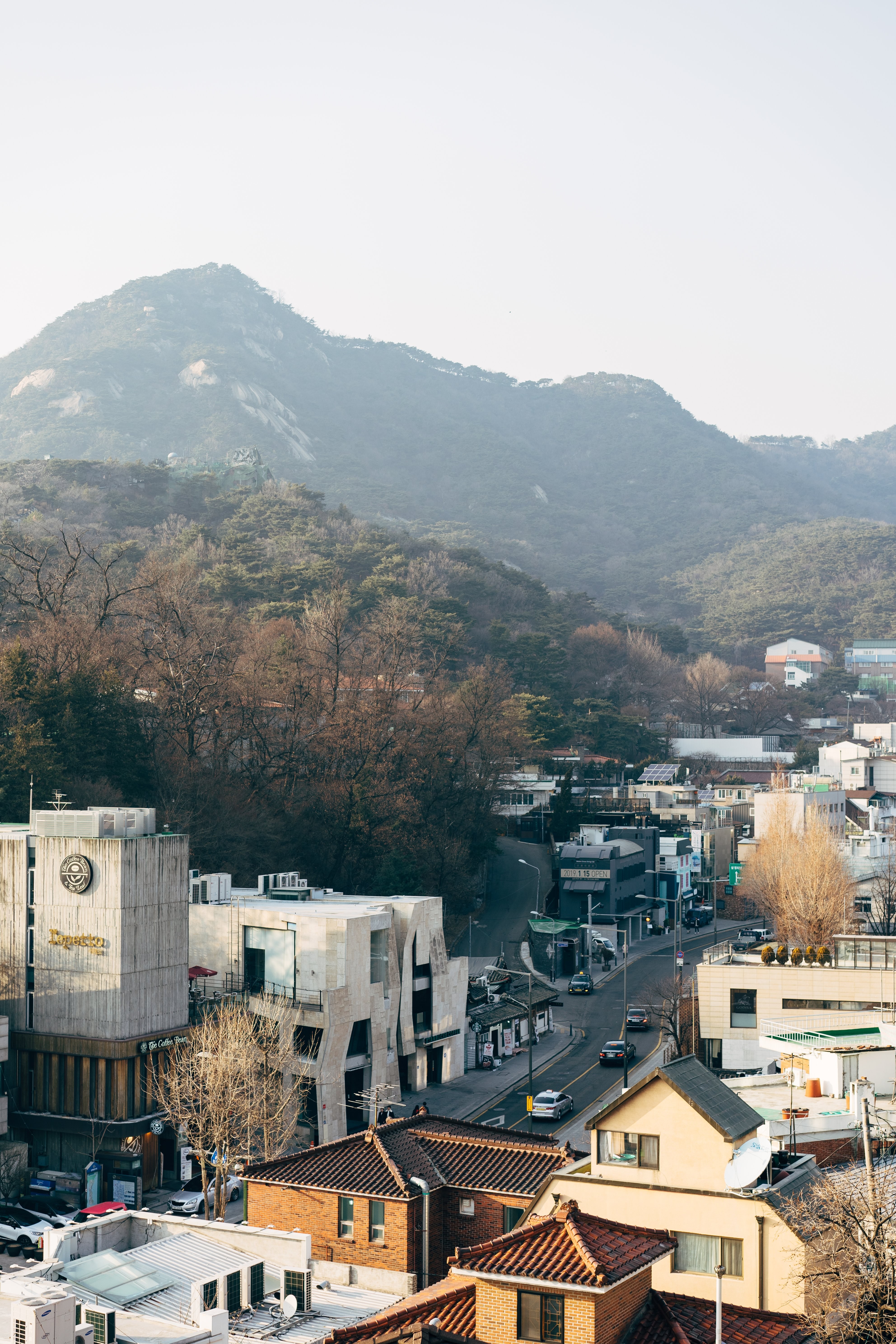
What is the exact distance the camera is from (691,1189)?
22703 millimetres

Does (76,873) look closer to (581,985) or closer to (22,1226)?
(22,1226)

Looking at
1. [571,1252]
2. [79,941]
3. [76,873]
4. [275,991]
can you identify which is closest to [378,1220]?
[571,1252]

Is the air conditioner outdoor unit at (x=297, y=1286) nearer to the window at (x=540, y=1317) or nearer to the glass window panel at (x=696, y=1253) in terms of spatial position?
the glass window panel at (x=696, y=1253)

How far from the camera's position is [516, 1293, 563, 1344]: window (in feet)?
60.8

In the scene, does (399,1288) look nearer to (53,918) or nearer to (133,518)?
(53,918)

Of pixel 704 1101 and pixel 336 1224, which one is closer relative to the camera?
pixel 704 1101

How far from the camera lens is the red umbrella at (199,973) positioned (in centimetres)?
5453

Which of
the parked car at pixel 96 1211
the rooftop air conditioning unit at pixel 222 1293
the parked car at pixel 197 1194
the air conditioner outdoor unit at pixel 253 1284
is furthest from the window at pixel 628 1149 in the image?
the parked car at pixel 96 1211

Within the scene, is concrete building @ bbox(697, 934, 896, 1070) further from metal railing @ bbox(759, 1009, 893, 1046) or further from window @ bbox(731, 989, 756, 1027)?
metal railing @ bbox(759, 1009, 893, 1046)

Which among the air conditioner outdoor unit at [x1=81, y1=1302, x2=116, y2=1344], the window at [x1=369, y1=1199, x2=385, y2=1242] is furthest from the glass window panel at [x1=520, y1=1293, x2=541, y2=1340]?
the window at [x1=369, y1=1199, x2=385, y2=1242]

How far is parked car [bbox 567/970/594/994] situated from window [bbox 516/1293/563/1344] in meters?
61.5

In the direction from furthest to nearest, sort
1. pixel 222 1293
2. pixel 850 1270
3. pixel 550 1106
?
pixel 550 1106 < pixel 222 1293 < pixel 850 1270

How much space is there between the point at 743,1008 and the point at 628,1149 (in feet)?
106

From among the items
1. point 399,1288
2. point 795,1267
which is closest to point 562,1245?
point 795,1267
